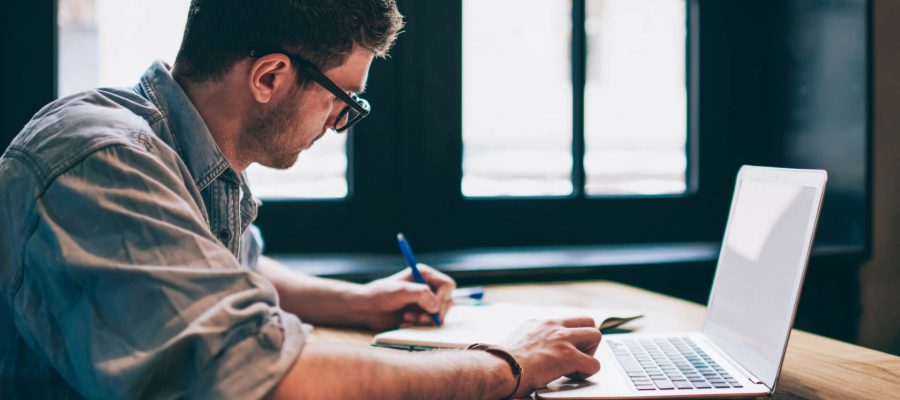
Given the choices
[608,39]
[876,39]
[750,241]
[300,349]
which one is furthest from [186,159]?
[876,39]

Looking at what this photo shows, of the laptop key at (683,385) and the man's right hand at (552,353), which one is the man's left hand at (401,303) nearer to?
the man's right hand at (552,353)

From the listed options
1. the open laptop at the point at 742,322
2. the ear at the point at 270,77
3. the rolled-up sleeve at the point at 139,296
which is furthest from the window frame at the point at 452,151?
the rolled-up sleeve at the point at 139,296

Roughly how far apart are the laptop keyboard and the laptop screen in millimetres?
42

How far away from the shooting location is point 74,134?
0.71 m

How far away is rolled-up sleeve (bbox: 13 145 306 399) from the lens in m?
0.62

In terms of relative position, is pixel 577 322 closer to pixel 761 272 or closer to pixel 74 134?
pixel 761 272

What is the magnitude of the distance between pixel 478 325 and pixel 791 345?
49 centimetres

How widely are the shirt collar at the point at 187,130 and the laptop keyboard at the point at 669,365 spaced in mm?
610

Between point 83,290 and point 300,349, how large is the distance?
0.67 feet

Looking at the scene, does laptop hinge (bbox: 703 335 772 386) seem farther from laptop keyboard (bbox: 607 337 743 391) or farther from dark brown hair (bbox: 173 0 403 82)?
dark brown hair (bbox: 173 0 403 82)

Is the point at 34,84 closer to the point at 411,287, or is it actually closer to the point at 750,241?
the point at 411,287

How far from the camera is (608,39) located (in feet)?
7.55

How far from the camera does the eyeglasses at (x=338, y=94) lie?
0.98 metres

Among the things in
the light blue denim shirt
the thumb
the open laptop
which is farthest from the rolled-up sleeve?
the thumb
